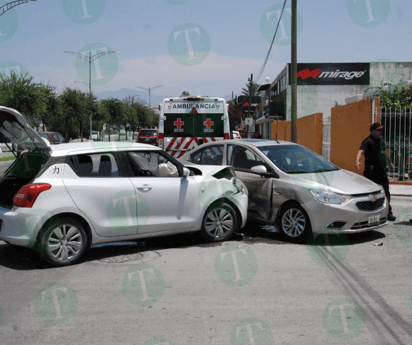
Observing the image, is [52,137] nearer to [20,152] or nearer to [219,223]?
[20,152]

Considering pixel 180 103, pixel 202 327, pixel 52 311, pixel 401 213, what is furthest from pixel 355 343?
pixel 180 103

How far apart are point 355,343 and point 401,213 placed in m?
7.23

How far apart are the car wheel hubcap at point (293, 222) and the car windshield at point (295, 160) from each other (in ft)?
2.34

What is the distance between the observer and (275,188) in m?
7.89

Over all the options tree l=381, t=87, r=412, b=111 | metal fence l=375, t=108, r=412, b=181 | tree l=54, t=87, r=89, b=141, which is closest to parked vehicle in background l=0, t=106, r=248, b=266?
metal fence l=375, t=108, r=412, b=181

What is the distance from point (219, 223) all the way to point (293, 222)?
112 cm

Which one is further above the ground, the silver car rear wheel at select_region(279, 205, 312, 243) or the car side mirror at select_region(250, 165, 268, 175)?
the car side mirror at select_region(250, 165, 268, 175)

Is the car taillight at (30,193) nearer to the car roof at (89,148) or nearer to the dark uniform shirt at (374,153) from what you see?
the car roof at (89,148)

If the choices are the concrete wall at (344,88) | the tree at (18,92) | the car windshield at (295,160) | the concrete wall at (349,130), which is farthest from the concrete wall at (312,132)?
the tree at (18,92)

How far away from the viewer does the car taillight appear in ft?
19.7

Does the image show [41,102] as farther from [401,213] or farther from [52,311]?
[52,311]

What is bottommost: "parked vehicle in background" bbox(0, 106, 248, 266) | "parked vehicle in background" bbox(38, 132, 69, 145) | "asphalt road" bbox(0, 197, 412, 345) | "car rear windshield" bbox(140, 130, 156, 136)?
"asphalt road" bbox(0, 197, 412, 345)

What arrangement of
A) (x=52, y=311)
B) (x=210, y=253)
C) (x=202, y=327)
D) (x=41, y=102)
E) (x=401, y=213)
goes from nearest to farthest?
(x=202, y=327)
(x=52, y=311)
(x=210, y=253)
(x=401, y=213)
(x=41, y=102)

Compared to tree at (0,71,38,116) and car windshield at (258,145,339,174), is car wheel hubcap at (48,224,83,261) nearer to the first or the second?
car windshield at (258,145,339,174)
